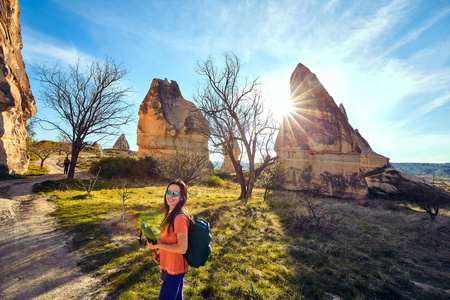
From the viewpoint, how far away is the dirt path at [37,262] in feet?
10.2

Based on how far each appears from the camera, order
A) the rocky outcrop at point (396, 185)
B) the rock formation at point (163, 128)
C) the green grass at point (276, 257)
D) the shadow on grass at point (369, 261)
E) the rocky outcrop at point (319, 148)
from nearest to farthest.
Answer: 1. the green grass at point (276, 257)
2. the shadow on grass at point (369, 261)
3. the rocky outcrop at point (396, 185)
4. the rocky outcrop at point (319, 148)
5. the rock formation at point (163, 128)

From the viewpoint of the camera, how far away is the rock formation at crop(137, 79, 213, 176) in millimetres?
22438

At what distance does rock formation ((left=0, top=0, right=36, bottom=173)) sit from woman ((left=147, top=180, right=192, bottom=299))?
1765 cm

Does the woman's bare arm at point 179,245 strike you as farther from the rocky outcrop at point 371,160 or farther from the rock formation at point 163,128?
the rocky outcrop at point 371,160

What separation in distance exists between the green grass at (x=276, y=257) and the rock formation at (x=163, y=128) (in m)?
14.0

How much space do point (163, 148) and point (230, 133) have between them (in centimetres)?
1221

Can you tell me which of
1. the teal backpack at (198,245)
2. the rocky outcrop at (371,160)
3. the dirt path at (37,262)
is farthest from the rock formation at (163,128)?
the teal backpack at (198,245)

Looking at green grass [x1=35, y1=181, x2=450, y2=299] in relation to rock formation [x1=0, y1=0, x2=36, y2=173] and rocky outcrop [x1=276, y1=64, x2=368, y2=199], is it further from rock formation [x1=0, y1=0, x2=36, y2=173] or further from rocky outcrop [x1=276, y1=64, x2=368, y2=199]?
rocky outcrop [x1=276, y1=64, x2=368, y2=199]

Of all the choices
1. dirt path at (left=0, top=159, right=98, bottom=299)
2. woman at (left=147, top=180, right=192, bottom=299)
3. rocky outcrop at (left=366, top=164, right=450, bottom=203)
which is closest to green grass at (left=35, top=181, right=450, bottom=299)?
dirt path at (left=0, top=159, right=98, bottom=299)

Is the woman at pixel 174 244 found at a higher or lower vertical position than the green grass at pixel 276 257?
higher

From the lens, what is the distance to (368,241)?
21.4 feet

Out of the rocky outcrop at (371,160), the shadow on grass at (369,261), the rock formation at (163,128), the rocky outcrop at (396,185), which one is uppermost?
the rock formation at (163,128)

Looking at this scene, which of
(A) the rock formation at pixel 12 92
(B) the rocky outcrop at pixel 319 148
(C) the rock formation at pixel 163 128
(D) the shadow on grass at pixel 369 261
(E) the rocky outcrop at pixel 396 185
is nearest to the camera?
(D) the shadow on grass at pixel 369 261

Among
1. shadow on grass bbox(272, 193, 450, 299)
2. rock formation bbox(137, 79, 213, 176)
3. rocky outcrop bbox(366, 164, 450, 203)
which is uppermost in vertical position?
rock formation bbox(137, 79, 213, 176)
